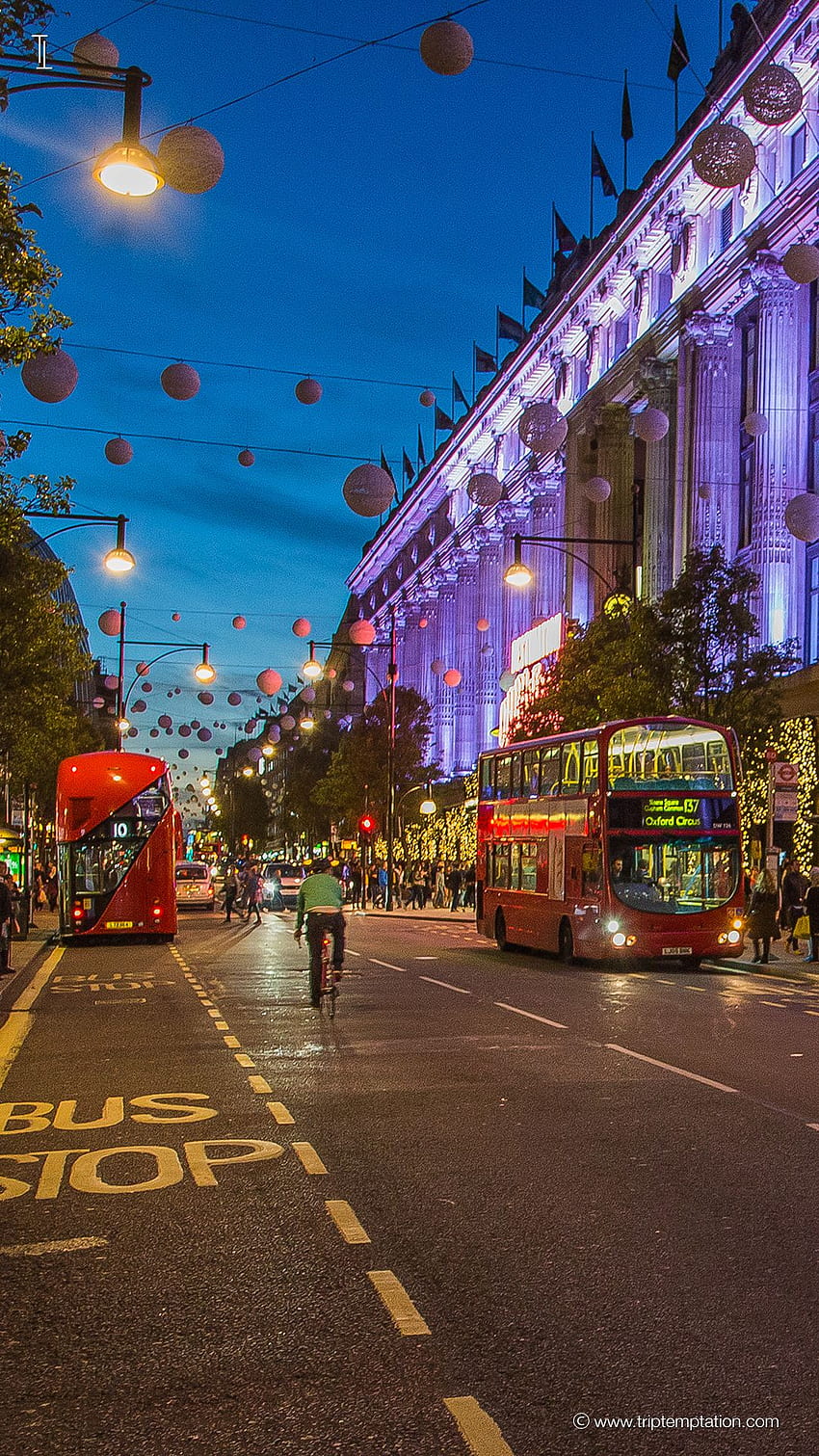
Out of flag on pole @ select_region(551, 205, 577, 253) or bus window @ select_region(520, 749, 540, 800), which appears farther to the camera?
flag on pole @ select_region(551, 205, 577, 253)

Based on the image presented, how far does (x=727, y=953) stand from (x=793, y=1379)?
21.5 metres

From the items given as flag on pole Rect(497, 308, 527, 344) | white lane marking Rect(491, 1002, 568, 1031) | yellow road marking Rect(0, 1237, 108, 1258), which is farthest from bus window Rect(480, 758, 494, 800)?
flag on pole Rect(497, 308, 527, 344)

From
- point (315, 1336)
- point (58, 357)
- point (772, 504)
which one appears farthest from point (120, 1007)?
point (772, 504)

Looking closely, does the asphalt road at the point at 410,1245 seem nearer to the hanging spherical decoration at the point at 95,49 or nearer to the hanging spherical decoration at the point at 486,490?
the hanging spherical decoration at the point at 95,49

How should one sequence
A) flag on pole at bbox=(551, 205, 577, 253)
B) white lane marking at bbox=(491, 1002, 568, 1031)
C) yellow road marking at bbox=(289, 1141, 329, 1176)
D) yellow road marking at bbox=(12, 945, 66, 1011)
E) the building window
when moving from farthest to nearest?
flag on pole at bbox=(551, 205, 577, 253)
the building window
yellow road marking at bbox=(12, 945, 66, 1011)
white lane marking at bbox=(491, 1002, 568, 1031)
yellow road marking at bbox=(289, 1141, 329, 1176)

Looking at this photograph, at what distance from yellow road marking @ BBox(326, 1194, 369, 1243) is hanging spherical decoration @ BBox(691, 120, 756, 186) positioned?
12322 millimetres

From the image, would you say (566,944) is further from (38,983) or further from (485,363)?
(485,363)

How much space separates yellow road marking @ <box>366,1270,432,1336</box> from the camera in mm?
5746

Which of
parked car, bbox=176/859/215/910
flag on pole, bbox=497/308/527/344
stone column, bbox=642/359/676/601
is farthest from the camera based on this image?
flag on pole, bbox=497/308/527/344

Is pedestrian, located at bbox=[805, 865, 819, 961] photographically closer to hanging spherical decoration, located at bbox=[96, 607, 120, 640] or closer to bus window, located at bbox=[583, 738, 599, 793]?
bus window, located at bbox=[583, 738, 599, 793]

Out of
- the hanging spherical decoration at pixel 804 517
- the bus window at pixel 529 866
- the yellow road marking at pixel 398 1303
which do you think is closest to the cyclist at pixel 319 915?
the yellow road marking at pixel 398 1303

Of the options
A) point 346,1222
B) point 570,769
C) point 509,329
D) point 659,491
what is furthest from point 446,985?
point 509,329

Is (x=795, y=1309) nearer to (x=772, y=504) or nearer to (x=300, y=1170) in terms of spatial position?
(x=300, y=1170)

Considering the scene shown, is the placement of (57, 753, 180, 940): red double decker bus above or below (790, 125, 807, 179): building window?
below
